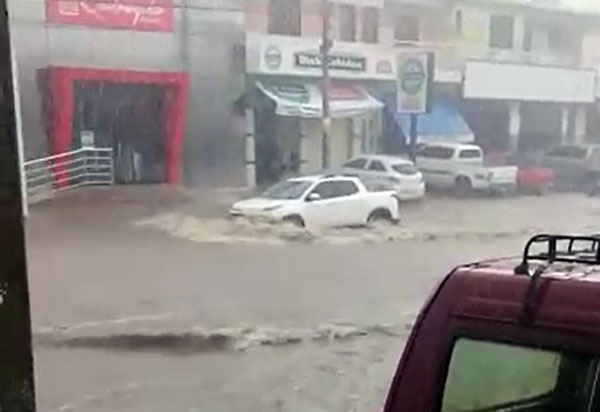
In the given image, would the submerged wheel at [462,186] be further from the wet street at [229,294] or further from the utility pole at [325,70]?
the utility pole at [325,70]

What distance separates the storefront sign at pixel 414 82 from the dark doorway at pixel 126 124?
0.99 metres

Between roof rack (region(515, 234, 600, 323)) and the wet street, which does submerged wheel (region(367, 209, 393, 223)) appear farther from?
roof rack (region(515, 234, 600, 323))

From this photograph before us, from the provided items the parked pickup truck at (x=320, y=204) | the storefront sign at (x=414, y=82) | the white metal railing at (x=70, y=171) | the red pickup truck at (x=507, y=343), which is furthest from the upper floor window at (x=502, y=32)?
the red pickup truck at (x=507, y=343)

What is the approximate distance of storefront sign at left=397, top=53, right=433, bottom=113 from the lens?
433 centimetres

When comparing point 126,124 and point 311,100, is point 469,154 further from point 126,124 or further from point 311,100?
point 126,124

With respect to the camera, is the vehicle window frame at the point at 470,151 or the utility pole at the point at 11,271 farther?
the vehicle window frame at the point at 470,151

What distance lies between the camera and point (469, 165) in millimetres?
4234

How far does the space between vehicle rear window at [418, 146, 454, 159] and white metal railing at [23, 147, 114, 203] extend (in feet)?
4.28

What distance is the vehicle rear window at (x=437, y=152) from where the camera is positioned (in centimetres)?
430

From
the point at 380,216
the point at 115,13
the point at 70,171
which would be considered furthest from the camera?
the point at 380,216

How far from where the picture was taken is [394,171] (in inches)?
163

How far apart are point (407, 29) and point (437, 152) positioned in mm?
479

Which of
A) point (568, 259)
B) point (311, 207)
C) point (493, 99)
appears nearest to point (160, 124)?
point (311, 207)

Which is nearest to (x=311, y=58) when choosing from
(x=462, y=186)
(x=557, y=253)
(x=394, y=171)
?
(x=394, y=171)
